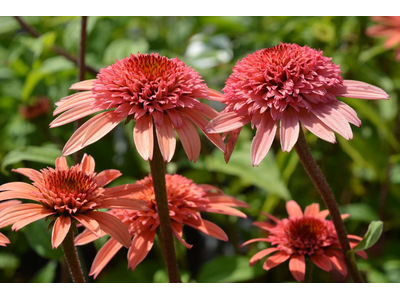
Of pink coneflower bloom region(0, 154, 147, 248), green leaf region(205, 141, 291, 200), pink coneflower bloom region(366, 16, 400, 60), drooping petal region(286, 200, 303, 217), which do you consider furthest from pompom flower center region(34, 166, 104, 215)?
pink coneflower bloom region(366, 16, 400, 60)

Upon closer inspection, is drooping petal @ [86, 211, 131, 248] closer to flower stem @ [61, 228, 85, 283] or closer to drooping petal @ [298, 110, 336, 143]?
flower stem @ [61, 228, 85, 283]

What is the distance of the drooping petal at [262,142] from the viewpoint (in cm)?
52

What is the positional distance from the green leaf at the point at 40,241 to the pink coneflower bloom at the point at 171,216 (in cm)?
28

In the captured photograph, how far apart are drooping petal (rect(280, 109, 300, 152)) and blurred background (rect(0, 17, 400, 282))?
433mm

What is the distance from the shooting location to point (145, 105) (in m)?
0.54

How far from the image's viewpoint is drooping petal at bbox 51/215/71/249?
19.6 inches

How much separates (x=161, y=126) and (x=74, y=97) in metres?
0.13

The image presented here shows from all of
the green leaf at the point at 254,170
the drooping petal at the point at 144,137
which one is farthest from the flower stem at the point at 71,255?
the green leaf at the point at 254,170

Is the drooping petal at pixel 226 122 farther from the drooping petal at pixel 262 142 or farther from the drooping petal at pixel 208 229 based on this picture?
the drooping petal at pixel 208 229

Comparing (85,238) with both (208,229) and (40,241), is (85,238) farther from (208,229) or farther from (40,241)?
(40,241)

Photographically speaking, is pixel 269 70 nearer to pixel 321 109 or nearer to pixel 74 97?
pixel 321 109

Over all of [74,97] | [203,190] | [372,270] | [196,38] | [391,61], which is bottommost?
[372,270]

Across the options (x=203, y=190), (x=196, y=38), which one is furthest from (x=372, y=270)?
(x=196, y=38)

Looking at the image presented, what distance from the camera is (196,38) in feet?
5.77
